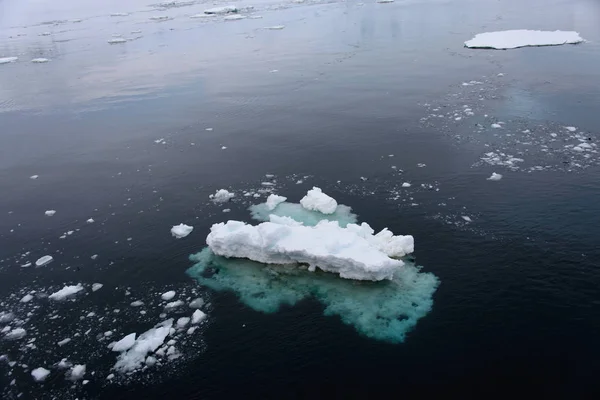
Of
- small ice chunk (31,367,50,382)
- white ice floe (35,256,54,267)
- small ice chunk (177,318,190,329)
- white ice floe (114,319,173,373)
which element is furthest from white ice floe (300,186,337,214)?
small ice chunk (31,367,50,382)

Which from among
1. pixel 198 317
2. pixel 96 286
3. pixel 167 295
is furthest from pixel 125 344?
pixel 96 286

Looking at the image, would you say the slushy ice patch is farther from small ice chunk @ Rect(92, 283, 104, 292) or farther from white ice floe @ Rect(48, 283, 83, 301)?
white ice floe @ Rect(48, 283, 83, 301)

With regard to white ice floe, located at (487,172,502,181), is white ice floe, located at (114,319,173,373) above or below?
below

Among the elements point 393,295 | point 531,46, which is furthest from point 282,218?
point 531,46

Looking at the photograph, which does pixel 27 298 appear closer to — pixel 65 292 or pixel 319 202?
pixel 65 292

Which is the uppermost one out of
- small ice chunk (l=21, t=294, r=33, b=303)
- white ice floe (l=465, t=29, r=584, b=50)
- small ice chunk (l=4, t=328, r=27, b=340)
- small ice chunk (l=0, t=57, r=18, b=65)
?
small ice chunk (l=0, t=57, r=18, b=65)

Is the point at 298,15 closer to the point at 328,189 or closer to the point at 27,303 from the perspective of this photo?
the point at 328,189
